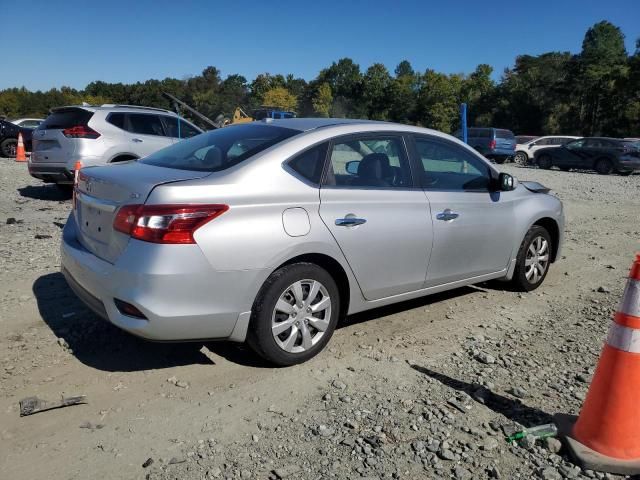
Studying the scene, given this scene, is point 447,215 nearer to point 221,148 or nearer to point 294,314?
point 294,314

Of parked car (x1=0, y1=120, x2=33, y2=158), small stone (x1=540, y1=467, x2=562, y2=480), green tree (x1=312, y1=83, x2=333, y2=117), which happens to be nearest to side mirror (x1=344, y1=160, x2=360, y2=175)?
small stone (x1=540, y1=467, x2=562, y2=480)

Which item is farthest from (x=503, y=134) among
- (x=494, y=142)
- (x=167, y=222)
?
(x=167, y=222)

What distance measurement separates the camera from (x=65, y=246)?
3.89 metres

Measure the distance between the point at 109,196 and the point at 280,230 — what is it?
109cm

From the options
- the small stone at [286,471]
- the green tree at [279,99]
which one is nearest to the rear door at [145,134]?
the small stone at [286,471]

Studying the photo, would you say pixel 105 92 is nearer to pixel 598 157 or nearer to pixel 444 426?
pixel 598 157

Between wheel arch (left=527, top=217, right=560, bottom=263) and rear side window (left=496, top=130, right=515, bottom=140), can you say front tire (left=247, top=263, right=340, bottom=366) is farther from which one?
rear side window (left=496, top=130, right=515, bottom=140)

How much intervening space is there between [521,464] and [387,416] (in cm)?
74

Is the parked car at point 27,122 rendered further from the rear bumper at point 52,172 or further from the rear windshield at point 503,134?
the rear windshield at point 503,134

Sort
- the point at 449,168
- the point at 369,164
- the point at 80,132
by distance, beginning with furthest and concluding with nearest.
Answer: the point at 80,132
the point at 449,168
the point at 369,164

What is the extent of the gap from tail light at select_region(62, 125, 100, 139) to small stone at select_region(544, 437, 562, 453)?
8.62 meters

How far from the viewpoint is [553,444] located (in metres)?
2.90

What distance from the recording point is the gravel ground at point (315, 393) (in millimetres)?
2748

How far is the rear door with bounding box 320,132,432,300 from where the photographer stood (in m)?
3.81
